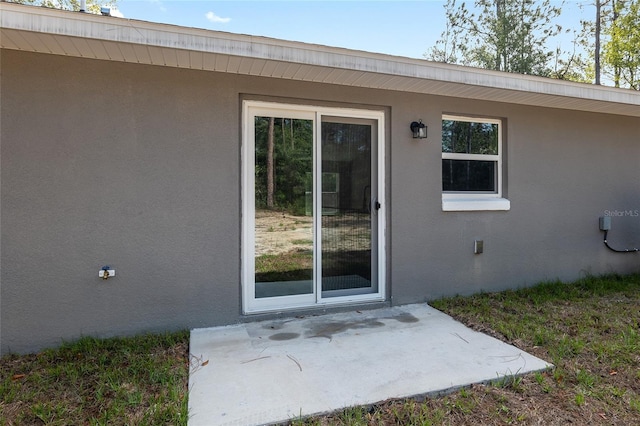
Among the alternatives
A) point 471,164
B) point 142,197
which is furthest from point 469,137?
point 142,197

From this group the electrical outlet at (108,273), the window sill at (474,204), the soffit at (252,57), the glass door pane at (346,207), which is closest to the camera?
the soffit at (252,57)

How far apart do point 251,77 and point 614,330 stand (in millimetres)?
4151

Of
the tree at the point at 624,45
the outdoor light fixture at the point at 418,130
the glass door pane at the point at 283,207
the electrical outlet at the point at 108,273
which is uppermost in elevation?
the tree at the point at 624,45

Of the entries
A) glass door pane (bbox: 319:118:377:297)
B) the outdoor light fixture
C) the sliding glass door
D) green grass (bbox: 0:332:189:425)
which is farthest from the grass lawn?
the outdoor light fixture

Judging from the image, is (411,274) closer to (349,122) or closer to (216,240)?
(349,122)

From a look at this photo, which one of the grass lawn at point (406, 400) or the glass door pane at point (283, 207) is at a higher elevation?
the glass door pane at point (283, 207)

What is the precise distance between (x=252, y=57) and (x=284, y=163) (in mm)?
1078

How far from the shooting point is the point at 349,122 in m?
4.11

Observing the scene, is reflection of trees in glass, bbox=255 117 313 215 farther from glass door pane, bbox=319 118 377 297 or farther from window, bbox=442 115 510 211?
window, bbox=442 115 510 211

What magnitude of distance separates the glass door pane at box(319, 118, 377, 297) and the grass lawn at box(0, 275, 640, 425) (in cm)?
122

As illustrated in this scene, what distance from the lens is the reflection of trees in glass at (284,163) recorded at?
3.78 meters

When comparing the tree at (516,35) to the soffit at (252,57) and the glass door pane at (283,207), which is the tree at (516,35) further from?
the glass door pane at (283,207)

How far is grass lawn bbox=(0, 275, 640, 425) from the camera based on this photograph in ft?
7.17

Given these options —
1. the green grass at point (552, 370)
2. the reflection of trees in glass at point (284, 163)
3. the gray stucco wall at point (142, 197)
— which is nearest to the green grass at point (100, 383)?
the gray stucco wall at point (142, 197)
